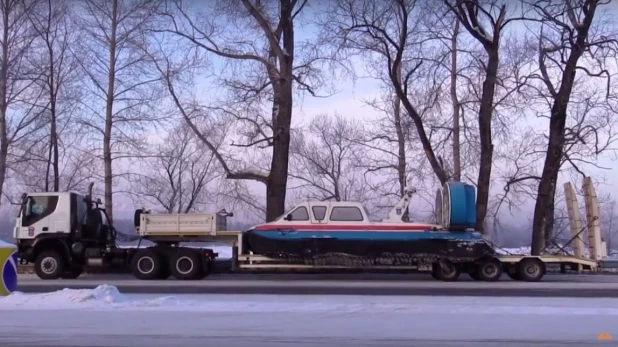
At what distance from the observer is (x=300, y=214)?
25562 mm

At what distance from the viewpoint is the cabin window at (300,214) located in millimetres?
25500

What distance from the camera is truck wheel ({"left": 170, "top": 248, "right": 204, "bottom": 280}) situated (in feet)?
84.9

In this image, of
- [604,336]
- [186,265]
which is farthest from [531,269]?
[604,336]

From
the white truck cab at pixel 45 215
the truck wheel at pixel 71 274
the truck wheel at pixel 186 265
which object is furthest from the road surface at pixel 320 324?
the truck wheel at pixel 71 274

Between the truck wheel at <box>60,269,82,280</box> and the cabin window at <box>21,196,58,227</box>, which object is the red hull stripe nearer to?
the truck wheel at <box>60,269,82,280</box>

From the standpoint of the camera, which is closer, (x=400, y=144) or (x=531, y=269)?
(x=531, y=269)

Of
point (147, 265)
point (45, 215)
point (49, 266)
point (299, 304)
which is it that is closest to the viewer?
point (299, 304)

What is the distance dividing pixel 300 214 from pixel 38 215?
26.1 feet

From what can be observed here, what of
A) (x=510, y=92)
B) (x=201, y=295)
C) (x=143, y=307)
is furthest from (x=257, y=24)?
(x=143, y=307)

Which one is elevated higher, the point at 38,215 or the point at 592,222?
the point at 38,215

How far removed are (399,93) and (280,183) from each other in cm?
564

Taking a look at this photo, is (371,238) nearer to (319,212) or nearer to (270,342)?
(319,212)

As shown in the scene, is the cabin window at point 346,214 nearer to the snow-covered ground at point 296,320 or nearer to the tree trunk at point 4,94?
the snow-covered ground at point 296,320

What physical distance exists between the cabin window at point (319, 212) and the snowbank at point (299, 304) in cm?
696
